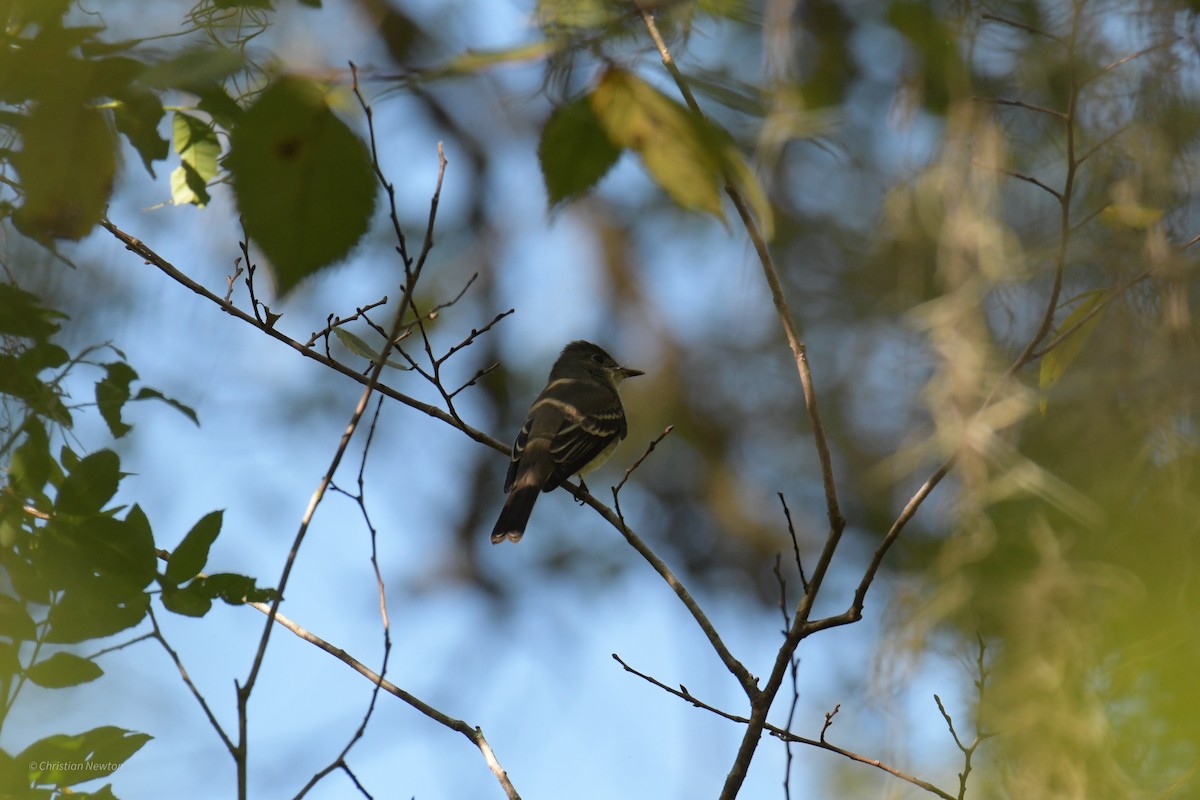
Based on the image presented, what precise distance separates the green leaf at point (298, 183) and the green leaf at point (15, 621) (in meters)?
1.03

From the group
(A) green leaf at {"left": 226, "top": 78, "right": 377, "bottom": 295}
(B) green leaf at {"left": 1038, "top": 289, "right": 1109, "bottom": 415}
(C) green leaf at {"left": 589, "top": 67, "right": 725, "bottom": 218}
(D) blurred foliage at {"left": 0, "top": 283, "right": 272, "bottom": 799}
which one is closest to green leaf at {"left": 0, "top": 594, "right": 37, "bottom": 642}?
(D) blurred foliage at {"left": 0, "top": 283, "right": 272, "bottom": 799}

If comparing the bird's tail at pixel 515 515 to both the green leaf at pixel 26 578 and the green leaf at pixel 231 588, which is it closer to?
the green leaf at pixel 231 588

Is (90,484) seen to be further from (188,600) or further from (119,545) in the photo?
(188,600)

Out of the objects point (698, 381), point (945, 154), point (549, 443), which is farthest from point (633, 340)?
point (945, 154)

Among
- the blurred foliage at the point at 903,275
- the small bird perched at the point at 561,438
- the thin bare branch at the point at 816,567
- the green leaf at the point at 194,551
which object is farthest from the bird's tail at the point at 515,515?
the green leaf at the point at 194,551

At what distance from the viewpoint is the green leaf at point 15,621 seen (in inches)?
62.6

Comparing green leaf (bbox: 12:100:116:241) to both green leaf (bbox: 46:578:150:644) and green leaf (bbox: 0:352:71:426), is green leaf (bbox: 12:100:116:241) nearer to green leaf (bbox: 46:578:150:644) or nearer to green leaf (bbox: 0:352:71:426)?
green leaf (bbox: 46:578:150:644)

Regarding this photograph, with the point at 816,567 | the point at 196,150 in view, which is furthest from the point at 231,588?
the point at 816,567

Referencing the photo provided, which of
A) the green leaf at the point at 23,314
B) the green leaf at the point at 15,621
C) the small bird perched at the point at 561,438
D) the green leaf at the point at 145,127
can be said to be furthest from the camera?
the small bird perched at the point at 561,438

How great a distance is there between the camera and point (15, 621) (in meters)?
1.62

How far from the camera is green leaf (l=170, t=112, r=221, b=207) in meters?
1.83

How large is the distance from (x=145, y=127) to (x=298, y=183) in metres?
0.73

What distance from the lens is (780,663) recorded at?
7.88 feet

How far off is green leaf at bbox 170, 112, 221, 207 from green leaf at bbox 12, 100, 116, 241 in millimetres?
889
